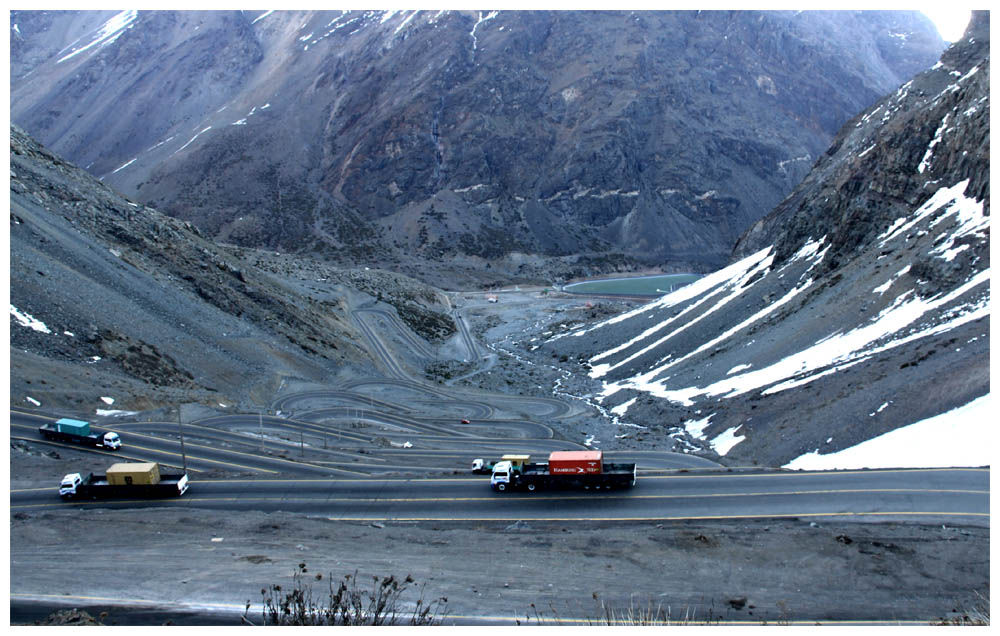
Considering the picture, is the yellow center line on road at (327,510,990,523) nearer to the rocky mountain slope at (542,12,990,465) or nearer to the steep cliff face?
the rocky mountain slope at (542,12,990,465)

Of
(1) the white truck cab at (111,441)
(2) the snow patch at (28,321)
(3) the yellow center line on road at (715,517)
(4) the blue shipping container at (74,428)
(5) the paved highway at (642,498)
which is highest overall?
(2) the snow patch at (28,321)

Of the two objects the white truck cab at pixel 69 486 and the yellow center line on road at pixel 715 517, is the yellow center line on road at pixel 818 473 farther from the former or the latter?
the white truck cab at pixel 69 486

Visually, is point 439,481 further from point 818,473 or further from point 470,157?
point 470,157

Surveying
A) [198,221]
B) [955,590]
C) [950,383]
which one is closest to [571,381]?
[950,383]

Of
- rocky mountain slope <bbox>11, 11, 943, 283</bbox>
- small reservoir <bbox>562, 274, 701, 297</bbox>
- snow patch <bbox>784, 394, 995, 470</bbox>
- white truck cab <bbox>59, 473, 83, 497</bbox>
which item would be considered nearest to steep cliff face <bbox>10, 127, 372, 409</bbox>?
white truck cab <bbox>59, 473, 83, 497</bbox>

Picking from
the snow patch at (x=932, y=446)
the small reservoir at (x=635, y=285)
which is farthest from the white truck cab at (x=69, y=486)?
the small reservoir at (x=635, y=285)
